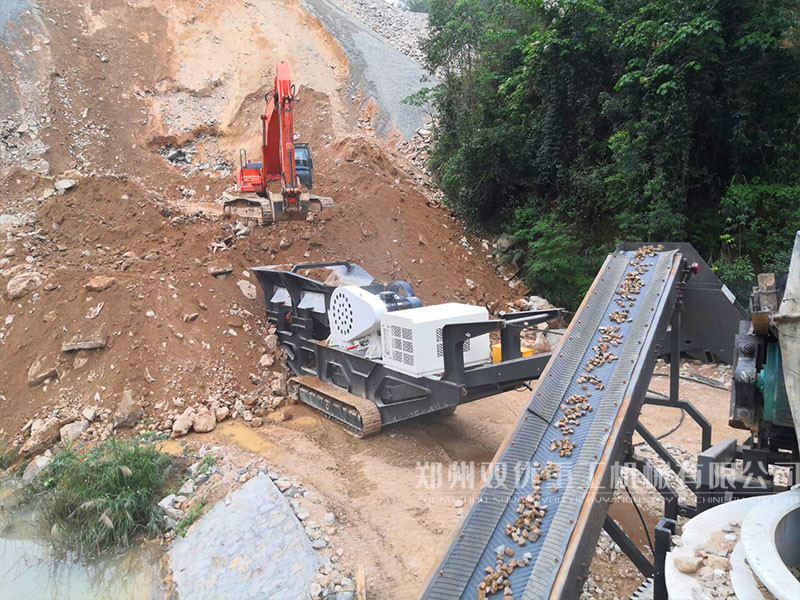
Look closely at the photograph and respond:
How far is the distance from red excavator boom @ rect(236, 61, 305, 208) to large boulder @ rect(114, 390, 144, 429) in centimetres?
352

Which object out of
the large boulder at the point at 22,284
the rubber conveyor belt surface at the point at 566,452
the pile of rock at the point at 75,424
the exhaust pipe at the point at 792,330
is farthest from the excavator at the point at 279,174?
the exhaust pipe at the point at 792,330

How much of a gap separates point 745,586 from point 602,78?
9905mm

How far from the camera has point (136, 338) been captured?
24.0 feet

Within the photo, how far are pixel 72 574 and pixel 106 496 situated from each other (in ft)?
2.18

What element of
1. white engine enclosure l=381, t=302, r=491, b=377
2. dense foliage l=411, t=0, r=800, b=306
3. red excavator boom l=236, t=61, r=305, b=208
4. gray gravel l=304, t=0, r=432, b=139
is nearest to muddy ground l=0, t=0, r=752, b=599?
gray gravel l=304, t=0, r=432, b=139

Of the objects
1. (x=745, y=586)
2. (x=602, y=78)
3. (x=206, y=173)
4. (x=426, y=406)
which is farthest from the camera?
(x=206, y=173)

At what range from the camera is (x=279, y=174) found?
9219 millimetres

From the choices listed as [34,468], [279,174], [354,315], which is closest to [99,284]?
[34,468]

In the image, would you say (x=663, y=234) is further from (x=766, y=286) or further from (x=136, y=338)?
(x=136, y=338)

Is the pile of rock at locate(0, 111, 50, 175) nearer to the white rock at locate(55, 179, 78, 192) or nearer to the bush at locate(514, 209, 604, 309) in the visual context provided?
the white rock at locate(55, 179, 78, 192)

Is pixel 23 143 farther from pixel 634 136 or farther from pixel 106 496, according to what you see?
pixel 634 136

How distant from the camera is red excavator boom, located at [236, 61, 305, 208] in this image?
802 centimetres

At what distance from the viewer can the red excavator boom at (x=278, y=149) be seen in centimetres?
802

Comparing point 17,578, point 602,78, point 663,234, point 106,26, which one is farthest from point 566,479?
point 106,26
